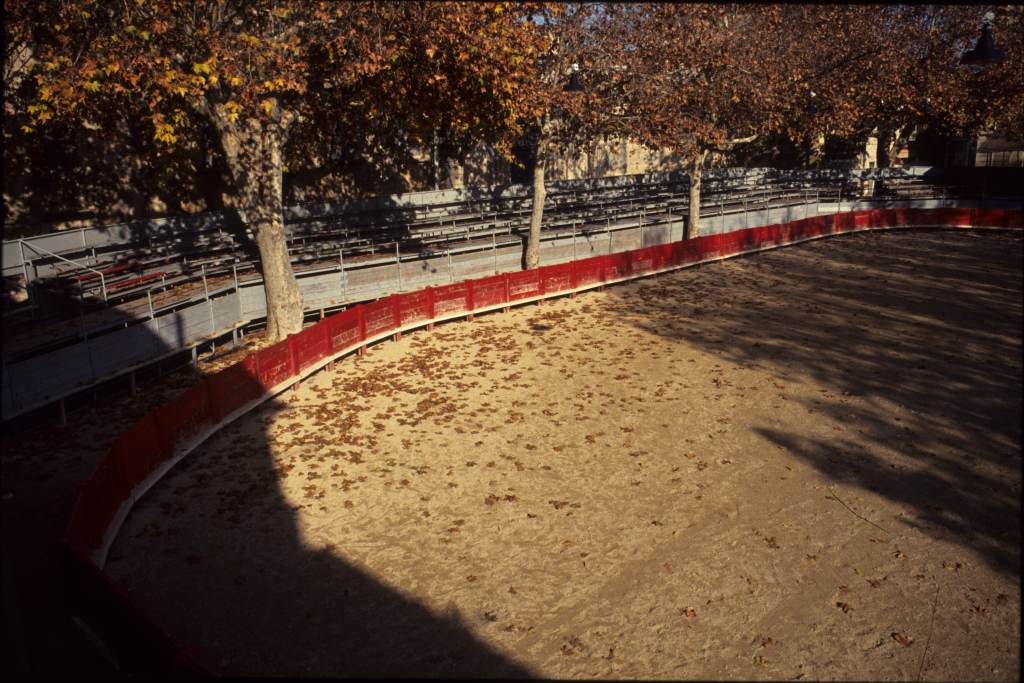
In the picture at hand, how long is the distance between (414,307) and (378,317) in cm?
139

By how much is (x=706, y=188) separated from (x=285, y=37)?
32.1 meters

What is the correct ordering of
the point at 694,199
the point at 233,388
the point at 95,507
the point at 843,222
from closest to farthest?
the point at 95,507 < the point at 233,388 < the point at 694,199 < the point at 843,222

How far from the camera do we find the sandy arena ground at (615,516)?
8.78 metres

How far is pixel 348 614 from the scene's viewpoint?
9.36m

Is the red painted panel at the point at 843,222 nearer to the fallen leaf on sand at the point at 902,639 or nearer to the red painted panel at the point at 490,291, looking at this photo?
the red painted panel at the point at 490,291

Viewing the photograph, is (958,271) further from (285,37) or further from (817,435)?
(285,37)

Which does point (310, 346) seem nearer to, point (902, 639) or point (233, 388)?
point (233, 388)

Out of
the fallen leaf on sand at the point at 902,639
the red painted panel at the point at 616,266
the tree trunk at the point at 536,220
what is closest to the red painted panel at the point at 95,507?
the fallen leaf on sand at the point at 902,639

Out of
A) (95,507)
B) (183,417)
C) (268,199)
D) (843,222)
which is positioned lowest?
(95,507)

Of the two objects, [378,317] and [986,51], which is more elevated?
[986,51]

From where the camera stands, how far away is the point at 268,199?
800 inches

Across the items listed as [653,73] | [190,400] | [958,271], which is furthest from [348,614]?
[958,271]

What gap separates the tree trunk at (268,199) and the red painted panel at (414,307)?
2952 millimetres

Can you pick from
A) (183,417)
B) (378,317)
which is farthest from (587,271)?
(183,417)
